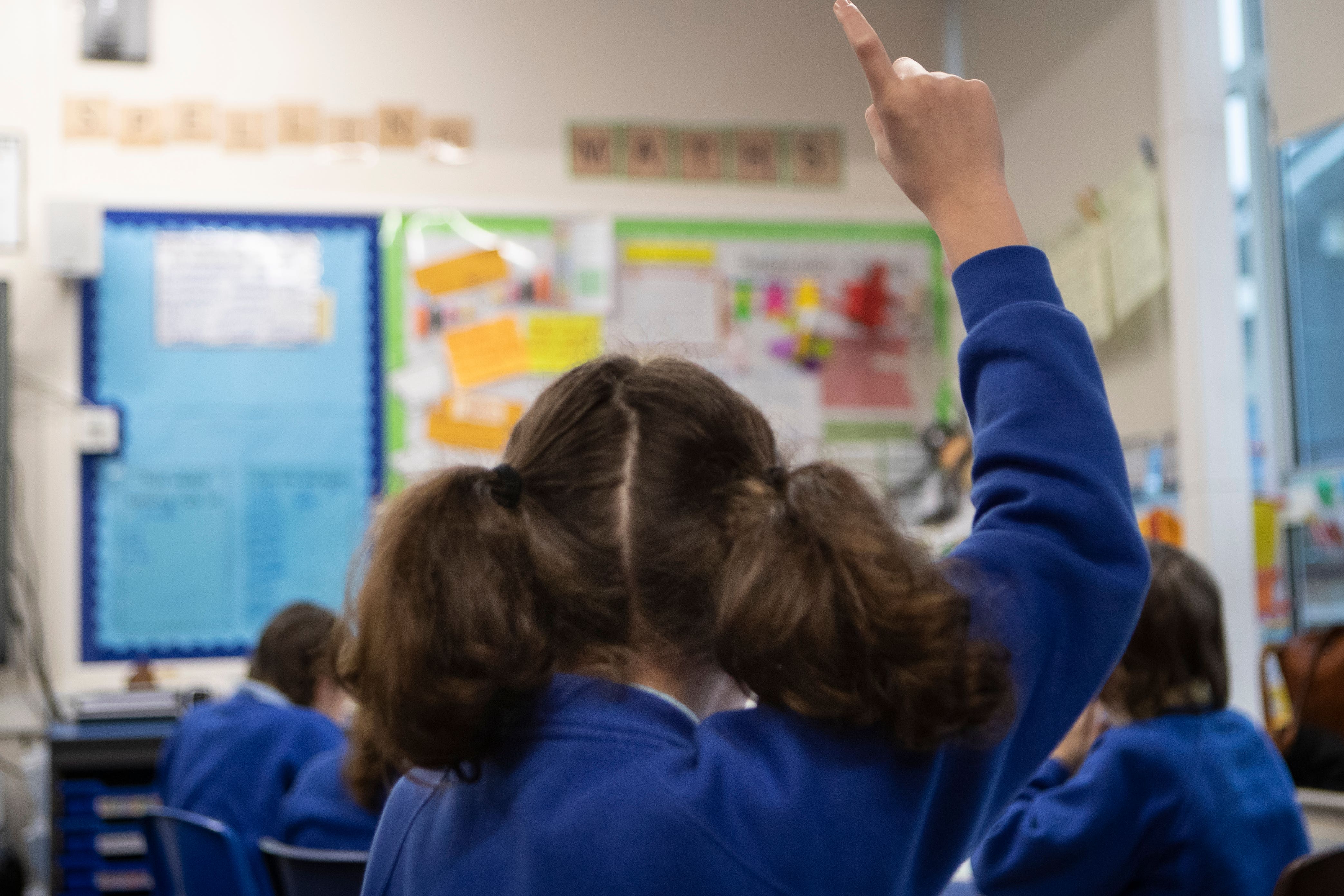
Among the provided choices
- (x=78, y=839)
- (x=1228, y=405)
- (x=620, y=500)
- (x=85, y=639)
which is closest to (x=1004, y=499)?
(x=620, y=500)

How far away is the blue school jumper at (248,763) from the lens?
6.40ft

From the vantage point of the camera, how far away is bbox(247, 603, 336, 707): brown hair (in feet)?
7.15

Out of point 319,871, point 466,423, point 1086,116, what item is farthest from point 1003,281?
point 466,423

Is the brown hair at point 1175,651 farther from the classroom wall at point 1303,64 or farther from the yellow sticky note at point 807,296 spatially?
the yellow sticky note at point 807,296

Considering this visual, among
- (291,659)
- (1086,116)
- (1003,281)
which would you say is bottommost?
(291,659)

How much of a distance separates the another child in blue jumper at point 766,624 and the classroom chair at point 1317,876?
558 mm

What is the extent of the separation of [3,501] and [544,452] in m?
2.72

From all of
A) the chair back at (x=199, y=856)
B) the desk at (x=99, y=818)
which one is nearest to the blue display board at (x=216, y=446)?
the desk at (x=99, y=818)

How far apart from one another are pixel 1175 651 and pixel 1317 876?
42 cm

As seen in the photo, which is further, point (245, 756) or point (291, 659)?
point (291, 659)

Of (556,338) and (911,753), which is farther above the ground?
(556,338)

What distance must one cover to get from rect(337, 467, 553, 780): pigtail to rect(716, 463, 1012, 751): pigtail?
Result: 101 mm

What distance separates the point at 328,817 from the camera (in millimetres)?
1533

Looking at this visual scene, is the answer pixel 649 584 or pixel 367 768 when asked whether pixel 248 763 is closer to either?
pixel 367 768
